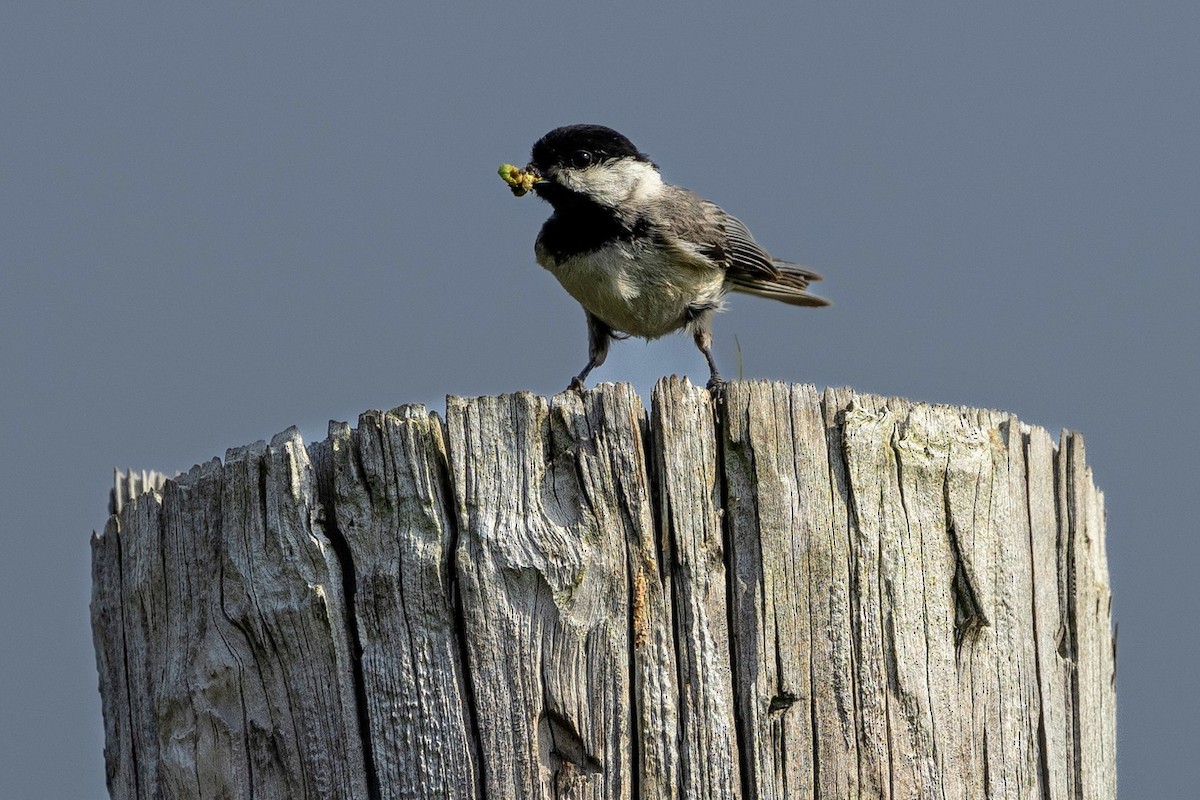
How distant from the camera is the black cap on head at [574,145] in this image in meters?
5.39

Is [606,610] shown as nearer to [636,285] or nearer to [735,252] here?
[636,285]

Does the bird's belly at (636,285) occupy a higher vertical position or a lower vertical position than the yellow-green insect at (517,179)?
lower

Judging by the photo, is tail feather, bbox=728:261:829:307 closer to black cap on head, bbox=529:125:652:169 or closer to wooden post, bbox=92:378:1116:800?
black cap on head, bbox=529:125:652:169

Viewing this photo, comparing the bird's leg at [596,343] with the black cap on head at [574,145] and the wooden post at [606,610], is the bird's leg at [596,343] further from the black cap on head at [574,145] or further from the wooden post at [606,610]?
the wooden post at [606,610]

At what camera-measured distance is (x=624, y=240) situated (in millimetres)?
5301

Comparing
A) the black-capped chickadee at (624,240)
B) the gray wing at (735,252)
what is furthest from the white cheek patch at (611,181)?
the gray wing at (735,252)

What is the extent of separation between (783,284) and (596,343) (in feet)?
3.22

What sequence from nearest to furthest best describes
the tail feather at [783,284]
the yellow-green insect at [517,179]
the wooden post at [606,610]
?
the wooden post at [606,610]
the yellow-green insect at [517,179]
the tail feather at [783,284]

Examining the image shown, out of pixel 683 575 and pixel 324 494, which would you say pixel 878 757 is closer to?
pixel 683 575

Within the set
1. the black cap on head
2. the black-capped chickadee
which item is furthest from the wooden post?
the black cap on head

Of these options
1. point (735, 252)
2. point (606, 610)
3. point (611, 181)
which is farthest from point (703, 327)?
point (606, 610)

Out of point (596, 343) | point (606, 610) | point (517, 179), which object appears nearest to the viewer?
point (606, 610)

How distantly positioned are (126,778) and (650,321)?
313 centimetres

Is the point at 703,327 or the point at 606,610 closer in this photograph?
the point at 606,610
